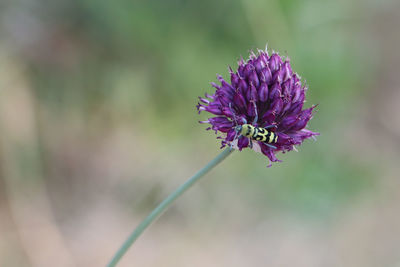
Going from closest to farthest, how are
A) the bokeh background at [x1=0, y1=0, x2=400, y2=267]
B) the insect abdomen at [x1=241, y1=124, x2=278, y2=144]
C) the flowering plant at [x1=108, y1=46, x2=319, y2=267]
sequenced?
the insect abdomen at [x1=241, y1=124, x2=278, y2=144]
the flowering plant at [x1=108, y1=46, x2=319, y2=267]
the bokeh background at [x1=0, y1=0, x2=400, y2=267]

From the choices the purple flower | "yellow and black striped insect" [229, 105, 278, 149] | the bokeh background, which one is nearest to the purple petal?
the purple flower

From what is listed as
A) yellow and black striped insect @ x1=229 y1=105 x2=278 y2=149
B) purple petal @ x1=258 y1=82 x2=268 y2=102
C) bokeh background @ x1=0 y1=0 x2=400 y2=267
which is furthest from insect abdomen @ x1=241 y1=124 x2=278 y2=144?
bokeh background @ x1=0 y1=0 x2=400 y2=267

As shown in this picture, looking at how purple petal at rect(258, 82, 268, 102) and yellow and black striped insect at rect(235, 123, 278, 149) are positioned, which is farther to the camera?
purple petal at rect(258, 82, 268, 102)

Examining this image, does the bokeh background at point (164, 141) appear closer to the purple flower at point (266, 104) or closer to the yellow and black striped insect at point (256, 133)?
the purple flower at point (266, 104)

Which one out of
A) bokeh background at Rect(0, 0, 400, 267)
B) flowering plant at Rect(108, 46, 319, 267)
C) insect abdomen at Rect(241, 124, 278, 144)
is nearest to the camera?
insect abdomen at Rect(241, 124, 278, 144)

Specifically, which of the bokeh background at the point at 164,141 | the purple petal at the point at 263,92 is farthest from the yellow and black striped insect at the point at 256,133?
the bokeh background at the point at 164,141

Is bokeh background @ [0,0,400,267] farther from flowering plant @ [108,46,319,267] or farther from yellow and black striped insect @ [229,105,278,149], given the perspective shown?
yellow and black striped insect @ [229,105,278,149]

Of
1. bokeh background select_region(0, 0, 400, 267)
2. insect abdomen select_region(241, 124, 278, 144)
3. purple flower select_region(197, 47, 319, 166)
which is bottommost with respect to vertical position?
insect abdomen select_region(241, 124, 278, 144)

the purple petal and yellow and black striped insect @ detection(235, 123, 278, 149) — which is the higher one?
the purple petal
